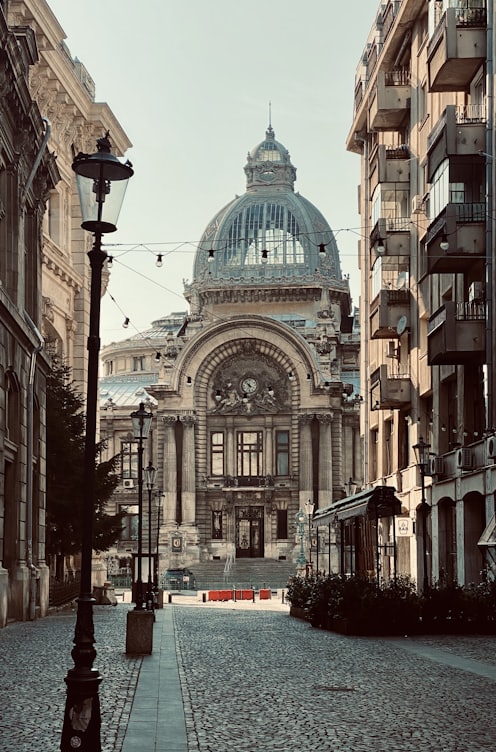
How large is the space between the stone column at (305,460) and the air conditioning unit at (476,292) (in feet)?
196

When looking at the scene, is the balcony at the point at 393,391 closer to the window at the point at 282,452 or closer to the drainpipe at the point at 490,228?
the drainpipe at the point at 490,228

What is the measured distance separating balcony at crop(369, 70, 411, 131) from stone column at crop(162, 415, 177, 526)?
5027 centimetres

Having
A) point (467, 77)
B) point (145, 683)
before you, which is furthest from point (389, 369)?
point (145, 683)

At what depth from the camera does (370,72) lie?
55.2m

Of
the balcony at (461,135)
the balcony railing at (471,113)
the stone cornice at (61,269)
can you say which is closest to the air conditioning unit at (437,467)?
the balcony at (461,135)

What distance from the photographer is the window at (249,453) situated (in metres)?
99.2

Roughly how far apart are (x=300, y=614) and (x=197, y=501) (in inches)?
2308

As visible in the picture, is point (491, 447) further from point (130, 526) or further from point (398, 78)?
point (130, 526)

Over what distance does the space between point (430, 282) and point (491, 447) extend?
11060mm

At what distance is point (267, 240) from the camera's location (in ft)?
356

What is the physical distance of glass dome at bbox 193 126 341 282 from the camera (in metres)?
108

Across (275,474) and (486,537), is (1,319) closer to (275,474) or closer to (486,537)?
(486,537)

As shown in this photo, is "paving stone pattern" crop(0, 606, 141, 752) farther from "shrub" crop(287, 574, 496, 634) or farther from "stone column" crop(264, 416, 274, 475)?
"stone column" crop(264, 416, 274, 475)

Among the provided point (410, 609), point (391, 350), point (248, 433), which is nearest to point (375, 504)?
point (410, 609)
